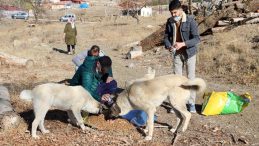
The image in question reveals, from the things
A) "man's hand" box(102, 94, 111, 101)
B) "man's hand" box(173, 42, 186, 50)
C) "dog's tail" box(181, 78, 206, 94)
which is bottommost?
"man's hand" box(102, 94, 111, 101)

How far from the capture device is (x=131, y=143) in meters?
6.33

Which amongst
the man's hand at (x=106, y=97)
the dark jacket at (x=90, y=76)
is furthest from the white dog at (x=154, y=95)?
the dark jacket at (x=90, y=76)

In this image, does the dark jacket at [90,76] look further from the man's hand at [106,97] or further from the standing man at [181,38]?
the standing man at [181,38]

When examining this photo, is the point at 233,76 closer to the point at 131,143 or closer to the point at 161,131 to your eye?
the point at 161,131

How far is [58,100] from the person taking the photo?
646 centimetres

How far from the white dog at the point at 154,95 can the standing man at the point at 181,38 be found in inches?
36.3

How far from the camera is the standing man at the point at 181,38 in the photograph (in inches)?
280

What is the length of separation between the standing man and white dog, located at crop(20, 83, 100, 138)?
173 cm

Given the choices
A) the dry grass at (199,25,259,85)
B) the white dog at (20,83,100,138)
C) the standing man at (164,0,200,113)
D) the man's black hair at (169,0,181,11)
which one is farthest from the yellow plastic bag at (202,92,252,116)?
the dry grass at (199,25,259,85)

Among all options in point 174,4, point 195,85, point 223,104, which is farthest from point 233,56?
point 195,85

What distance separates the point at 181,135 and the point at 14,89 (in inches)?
198

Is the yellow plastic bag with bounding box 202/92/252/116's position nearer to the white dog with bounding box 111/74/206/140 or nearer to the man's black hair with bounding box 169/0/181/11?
the white dog with bounding box 111/74/206/140

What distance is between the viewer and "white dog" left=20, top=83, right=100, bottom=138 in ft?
20.7

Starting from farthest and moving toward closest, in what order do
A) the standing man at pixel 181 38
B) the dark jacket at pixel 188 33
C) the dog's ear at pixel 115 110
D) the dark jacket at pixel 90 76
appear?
the dark jacket at pixel 188 33, the standing man at pixel 181 38, the dark jacket at pixel 90 76, the dog's ear at pixel 115 110
